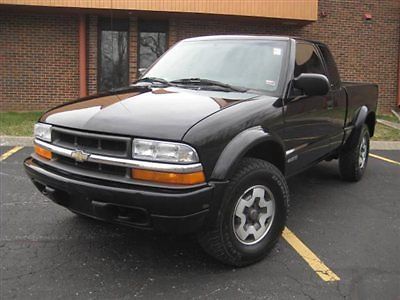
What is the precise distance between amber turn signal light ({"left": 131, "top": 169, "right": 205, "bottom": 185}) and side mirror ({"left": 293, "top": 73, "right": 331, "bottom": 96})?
5.20ft

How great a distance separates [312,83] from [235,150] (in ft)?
4.08

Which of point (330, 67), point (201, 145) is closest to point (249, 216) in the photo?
point (201, 145)

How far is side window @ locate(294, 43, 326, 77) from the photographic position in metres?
4.58

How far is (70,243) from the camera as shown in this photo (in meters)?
4.03

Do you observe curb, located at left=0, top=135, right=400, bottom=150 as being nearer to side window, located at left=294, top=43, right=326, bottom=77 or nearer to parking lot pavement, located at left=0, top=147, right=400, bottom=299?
parking lot pavement, located at left=0, top=147, right=400, bottom=299

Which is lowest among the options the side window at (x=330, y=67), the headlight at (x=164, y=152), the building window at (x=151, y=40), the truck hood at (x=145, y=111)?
the headlight at (x=164, y=152)

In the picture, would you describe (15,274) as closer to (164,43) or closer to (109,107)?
(109,107)

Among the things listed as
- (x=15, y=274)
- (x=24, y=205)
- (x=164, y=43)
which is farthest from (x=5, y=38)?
(x=15, y=274)

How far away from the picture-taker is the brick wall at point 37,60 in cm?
1274

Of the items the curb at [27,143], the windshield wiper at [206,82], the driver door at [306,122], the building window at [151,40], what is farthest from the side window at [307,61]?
the building window at [151,40]

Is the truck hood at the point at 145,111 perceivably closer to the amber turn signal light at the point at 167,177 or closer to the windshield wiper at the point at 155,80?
the amber turn signal light at the point at 167,177

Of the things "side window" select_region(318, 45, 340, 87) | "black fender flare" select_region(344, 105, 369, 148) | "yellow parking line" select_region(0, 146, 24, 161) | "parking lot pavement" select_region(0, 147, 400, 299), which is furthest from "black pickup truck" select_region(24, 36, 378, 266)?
"yellow parking line" select_region(0, 146, 24, 161)

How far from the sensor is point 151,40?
13312 mm

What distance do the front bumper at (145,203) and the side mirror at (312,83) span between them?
1.46 m
